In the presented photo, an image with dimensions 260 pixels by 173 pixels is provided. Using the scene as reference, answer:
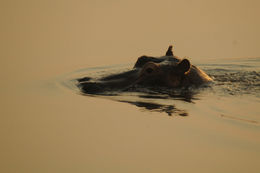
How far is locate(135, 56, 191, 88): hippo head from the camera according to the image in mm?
8180

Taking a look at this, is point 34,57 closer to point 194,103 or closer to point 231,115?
point 194,103

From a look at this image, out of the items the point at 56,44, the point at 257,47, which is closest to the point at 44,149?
the point at 56,44

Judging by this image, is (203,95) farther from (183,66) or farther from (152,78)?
(152,78)

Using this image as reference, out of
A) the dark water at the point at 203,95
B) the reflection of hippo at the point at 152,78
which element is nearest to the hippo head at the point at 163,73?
the reflection of hippo at the point at 152,78

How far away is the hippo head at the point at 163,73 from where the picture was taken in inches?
322

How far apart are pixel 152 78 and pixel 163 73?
0.75 feet

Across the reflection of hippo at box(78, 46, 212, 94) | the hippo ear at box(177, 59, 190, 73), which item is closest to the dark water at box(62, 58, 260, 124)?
the reflection of hippo at box(78, 46, 212, 94)

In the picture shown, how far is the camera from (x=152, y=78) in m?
8.24

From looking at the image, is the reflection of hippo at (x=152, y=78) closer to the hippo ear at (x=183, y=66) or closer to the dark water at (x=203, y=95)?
the hippo ear at (x=183, y=66)

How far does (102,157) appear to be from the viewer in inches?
188

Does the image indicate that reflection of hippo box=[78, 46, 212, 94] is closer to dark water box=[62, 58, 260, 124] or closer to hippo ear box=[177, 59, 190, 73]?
hippo ear box=[177, 59, 190, 73]

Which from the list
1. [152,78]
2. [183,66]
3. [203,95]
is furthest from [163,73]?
[203,95]

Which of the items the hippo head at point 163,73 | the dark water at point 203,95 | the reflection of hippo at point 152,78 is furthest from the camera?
the hippo head at point 163,73

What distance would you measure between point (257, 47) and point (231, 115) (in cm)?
618
